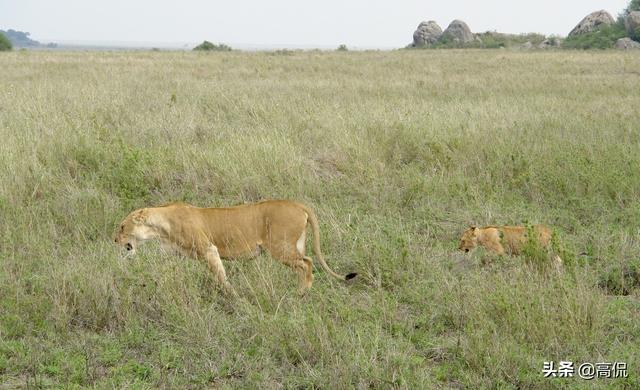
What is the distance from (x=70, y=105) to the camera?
36.5 ft

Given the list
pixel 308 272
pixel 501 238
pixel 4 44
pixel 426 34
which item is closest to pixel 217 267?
pixel 308 272

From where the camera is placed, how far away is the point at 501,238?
5457 mm

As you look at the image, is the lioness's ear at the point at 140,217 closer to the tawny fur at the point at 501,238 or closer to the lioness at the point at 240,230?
the lioness at the point at 240,230

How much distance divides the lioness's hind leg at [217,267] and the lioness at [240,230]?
0.08 meters

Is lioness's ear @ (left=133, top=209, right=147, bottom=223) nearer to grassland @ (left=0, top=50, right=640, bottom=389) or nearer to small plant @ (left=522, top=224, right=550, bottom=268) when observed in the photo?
grassland @ (left=0, top=50, right=640, bottom=389)

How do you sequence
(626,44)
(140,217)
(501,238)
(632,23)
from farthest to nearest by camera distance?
(632,23) < (626,44) < (501,238) < (140,217)

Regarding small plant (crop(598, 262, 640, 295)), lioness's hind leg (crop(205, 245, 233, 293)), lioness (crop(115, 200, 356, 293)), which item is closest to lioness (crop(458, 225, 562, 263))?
small plant (crop(598, 262, 640, 295))

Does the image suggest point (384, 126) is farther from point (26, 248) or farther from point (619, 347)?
point (619, 347)

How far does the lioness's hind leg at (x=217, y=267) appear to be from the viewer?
4660 millimetres

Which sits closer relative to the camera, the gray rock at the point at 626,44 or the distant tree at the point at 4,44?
the gray rock at the point at 626,44

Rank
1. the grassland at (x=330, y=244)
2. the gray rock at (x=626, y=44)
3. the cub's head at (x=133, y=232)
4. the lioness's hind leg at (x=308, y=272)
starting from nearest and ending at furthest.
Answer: the grassland at (x=330, y=244), the lioness's hind leg at (x=308, y=272), the cub's head at (x=133, y=232), the gray rock at (x=626, y=44)

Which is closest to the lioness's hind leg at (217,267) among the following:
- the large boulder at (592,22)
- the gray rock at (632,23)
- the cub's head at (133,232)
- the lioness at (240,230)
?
the lioness at (240,230)

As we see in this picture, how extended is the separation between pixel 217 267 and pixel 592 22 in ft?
200

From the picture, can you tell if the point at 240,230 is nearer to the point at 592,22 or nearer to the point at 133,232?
the point at 133,232
